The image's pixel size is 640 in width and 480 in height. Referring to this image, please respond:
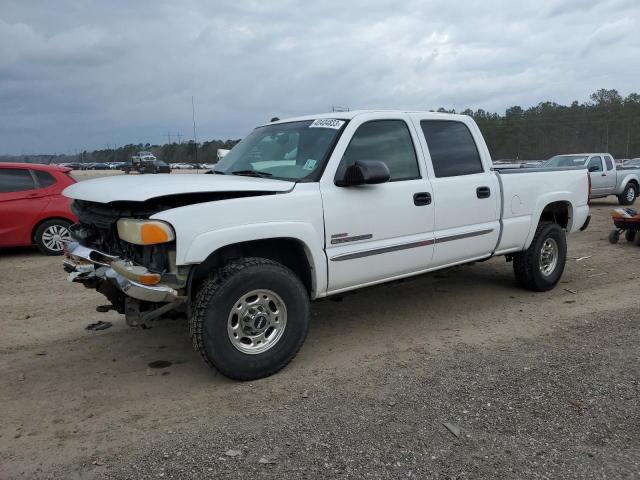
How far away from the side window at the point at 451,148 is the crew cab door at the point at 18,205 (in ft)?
21.7

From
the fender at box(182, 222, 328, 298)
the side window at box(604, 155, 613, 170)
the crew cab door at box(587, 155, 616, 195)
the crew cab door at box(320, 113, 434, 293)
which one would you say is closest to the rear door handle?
the crew cab door at box(320, 113, 434, 293)

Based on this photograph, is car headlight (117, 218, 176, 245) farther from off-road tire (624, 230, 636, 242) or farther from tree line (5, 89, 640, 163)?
tree line (5, 89, 640, 163)

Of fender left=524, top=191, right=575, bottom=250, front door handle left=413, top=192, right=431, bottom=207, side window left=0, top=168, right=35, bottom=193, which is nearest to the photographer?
front door handle left=413, top=192, right=431, bottom=207

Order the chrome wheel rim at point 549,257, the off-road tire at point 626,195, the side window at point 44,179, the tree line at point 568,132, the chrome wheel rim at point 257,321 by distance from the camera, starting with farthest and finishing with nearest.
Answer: the tree line at point 568,132, the off-road tire at point 626,195, the side window at point 44,179, the chrome wheel rim at point 549,257, the chrome wheel rim at point 257,321

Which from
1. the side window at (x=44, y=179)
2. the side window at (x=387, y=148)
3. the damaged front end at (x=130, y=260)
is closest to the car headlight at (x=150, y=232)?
the damaged front end at (x=130, y=260)

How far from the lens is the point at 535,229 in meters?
5.91

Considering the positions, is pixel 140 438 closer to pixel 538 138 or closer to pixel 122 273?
pixel 122 273

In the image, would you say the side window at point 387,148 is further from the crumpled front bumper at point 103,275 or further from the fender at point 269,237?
the crumpled front bumper at point 103,275

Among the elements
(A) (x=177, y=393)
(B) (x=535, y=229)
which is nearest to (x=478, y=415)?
(A) (x=177, y=393)

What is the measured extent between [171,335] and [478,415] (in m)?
2.82

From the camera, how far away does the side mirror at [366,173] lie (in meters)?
4.00

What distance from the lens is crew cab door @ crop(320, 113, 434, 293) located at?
13.5ft

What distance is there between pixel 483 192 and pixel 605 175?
13755 mm

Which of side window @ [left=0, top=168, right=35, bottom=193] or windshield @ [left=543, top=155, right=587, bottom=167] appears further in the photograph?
windshield @ [left=543, top=155, right=587, bottom=167]
